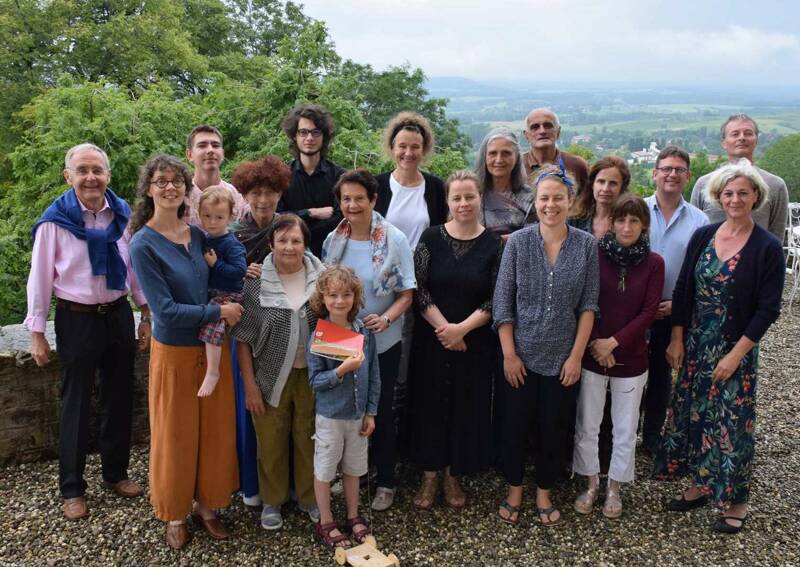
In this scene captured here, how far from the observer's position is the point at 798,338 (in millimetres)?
8391

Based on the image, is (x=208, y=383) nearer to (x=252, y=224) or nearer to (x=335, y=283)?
(x=335, y=283)

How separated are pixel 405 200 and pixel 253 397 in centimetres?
160

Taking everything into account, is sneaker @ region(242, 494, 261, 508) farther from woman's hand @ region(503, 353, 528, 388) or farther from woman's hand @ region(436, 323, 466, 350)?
woman's hand @ region(503, 353, 528, 388)

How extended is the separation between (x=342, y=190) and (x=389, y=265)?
51cm

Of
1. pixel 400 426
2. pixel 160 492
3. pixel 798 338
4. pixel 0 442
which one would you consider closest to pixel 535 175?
pixel 400 426

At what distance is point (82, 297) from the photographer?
12.0 feet

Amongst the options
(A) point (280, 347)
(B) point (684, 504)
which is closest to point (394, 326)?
(A) point (280, 347)

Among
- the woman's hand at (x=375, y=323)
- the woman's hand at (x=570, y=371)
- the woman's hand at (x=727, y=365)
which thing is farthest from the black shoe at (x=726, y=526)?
the woman's hand at (x=375, y=323)

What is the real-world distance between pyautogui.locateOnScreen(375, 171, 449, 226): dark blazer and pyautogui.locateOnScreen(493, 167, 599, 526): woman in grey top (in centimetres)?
69

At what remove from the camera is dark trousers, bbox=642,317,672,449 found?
4.29 meters

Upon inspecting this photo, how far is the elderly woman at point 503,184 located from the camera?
4117 millimetres

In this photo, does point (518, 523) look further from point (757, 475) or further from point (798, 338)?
point (798, 338)

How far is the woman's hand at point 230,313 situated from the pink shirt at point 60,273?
0.88 metres

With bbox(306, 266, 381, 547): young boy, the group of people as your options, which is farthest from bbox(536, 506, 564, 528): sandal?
bbox(306, 266, 381, 547): young boy
